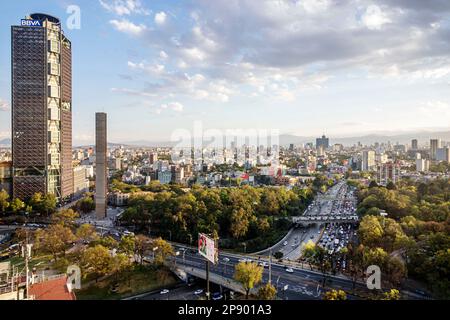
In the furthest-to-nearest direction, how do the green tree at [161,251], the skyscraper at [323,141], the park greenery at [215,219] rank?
1. the skyscraper at [323,141]
2. the park greenery at [215,219]
3. the green tree at [161,251]

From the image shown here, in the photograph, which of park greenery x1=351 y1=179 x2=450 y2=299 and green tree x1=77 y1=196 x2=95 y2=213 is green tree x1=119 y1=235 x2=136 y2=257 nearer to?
park greenery x1=351 y1=179 x2=450 y2=299

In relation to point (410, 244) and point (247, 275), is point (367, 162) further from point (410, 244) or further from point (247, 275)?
point (247, 275)

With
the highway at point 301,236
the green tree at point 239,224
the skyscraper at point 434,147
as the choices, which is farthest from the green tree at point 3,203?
the skyscraper at point 434,147

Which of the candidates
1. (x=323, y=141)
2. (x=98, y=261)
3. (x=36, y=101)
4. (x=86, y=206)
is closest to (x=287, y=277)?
(x=98, y=261)

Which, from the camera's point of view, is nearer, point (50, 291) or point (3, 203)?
point (50, 291)

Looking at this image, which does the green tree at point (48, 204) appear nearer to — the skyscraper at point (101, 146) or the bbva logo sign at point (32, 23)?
the skyscraper at point (101, 146)
